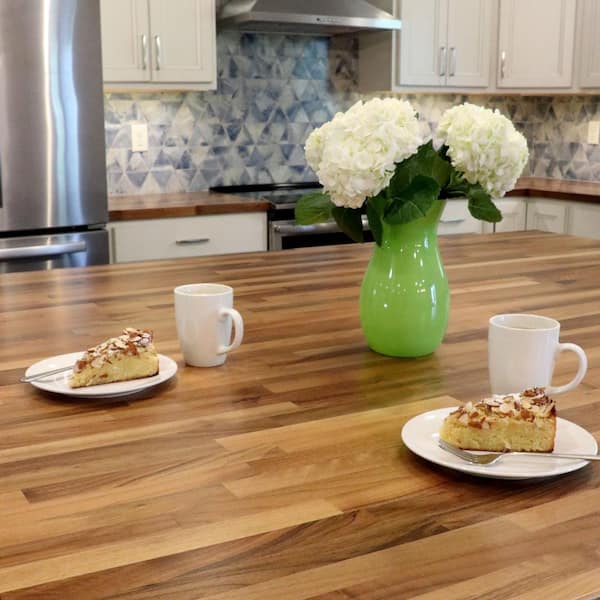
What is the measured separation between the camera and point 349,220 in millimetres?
1327

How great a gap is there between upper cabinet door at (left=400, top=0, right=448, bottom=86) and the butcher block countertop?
300cm

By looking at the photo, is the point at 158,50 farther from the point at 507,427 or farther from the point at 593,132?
the point at 507,427

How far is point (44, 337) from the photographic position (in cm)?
149

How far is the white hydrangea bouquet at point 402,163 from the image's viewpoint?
3.97 feet

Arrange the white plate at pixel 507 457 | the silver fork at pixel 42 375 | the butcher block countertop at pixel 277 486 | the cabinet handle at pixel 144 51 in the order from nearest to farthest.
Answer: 1. the butcher block countertop at pixel 277 486
2. the white plate at pixel 507 457
3. the silver fork at pixel 42 375
4. the cabinet handle at pixel 144 51

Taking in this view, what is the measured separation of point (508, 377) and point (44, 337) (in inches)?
30.9

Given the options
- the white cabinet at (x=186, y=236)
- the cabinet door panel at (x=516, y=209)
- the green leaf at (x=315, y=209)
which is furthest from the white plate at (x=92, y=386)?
the cabinet door panel at (x=516, y=209)

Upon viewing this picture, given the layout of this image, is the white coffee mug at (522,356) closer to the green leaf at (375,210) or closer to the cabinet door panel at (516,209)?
the green leaf at (375,210)

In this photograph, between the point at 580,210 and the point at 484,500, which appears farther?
the point at 580,210

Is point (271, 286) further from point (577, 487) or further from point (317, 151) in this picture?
point (577, 487)

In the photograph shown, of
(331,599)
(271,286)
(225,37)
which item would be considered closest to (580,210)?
(225,37)

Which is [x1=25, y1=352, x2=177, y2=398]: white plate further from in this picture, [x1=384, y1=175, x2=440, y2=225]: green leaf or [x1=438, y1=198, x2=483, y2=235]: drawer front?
[x1=438, y1=198, x2=483, y2=235]: drawer front

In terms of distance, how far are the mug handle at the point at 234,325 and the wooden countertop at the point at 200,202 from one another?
2.37m

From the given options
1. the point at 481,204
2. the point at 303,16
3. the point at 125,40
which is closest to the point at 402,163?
the point at 481,204
